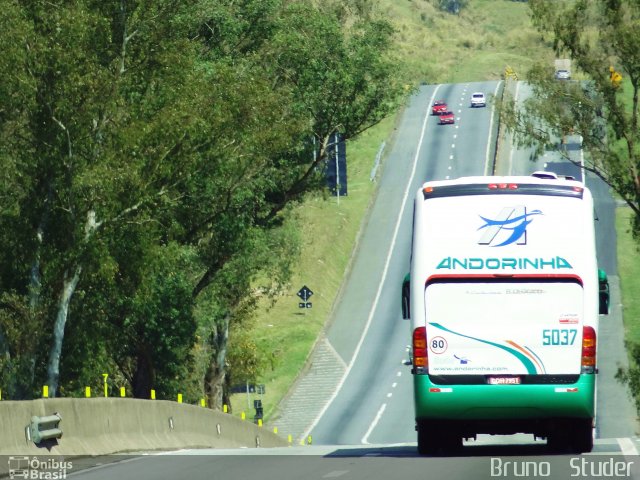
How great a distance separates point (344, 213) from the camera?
10025cm

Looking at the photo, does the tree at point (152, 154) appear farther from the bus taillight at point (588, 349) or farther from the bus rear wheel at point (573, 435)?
the bus taillight at point (588, 349)

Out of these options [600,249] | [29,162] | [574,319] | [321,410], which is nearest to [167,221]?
[29,162]

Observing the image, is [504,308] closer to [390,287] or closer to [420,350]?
[420,350]

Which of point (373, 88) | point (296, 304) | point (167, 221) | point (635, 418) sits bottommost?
point (635, 418)

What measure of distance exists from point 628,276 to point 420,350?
7039 cm

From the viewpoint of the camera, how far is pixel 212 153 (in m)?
37.8

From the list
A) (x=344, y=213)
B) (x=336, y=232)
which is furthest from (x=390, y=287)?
(x=344, y=213)

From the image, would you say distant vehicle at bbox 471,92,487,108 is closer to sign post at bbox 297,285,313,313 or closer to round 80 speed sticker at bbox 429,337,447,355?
sign post at bbox 297,285,313,313

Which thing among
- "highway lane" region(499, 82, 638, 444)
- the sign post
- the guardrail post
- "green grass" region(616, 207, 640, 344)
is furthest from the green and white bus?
the sign post

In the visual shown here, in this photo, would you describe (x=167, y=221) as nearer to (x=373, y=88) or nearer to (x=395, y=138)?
(x=373, y=88)

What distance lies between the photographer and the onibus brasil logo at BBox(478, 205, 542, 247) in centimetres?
1998

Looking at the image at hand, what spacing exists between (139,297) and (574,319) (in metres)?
18.9

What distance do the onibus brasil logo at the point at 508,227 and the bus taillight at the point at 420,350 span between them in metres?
1.59

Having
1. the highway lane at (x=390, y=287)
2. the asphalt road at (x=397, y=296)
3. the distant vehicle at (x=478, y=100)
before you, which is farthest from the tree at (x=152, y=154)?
the distant vehicle at (x=478, y=100)
